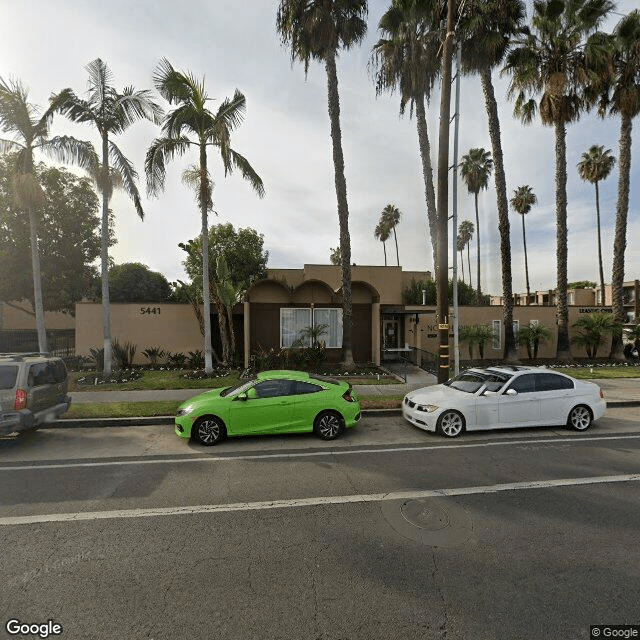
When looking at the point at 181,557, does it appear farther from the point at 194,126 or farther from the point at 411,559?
the point at 194,126

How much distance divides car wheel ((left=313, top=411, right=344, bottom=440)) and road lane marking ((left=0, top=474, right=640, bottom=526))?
2.44 m

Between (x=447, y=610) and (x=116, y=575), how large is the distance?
2986mm

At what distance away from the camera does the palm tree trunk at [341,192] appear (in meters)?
14.6

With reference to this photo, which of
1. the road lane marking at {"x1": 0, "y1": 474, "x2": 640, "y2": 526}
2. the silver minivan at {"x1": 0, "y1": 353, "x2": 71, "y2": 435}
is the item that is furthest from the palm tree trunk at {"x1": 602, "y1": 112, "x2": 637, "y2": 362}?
the silver minivan at {"x1": 0, "y1": 353, "x2": 71, "y2": 435}

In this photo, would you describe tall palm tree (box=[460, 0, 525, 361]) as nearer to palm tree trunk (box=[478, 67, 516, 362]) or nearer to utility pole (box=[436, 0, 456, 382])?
palm tree trunk (box=[478, 67, 516, 362])

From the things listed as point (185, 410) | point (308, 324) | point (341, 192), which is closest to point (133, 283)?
point (308, 324)

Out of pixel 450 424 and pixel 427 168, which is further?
pixel 427 168

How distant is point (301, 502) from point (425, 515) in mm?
1593

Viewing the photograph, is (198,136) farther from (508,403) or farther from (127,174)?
(508,403)

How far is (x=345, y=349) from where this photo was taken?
15.1m

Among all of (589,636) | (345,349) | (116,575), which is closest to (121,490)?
(116,575)

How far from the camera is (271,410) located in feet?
23.1

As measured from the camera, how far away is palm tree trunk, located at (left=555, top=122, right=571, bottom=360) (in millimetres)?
17969

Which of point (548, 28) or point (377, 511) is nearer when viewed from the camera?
point (377, 511)
